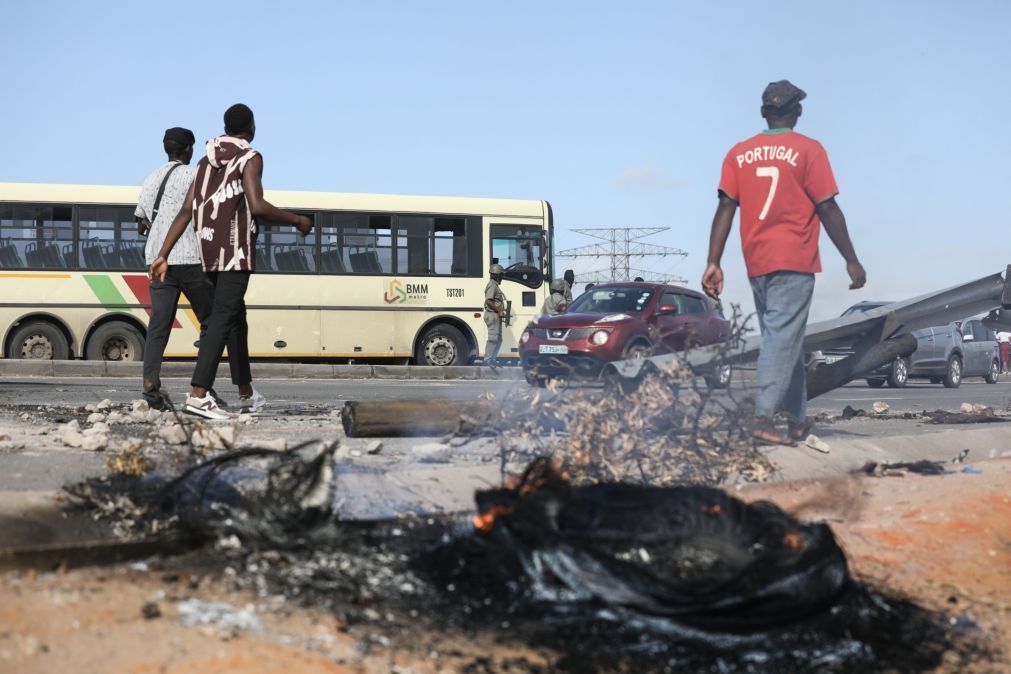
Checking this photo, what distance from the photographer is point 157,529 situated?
330cm

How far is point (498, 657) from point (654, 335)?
3.52 metres

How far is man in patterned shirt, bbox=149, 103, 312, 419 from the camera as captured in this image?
266 inches

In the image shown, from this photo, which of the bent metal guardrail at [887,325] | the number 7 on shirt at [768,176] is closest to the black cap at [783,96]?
the number 7 on shirt at [768,176]

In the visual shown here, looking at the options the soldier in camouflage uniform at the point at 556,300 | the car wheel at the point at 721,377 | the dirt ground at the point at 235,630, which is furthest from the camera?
the soldier in camouflage uniform at the point at 556,300

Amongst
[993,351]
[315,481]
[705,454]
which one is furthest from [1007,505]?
[993,351]

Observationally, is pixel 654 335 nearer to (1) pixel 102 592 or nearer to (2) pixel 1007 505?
(2) pixel 1007 505

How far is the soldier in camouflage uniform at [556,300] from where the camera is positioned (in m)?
19.5

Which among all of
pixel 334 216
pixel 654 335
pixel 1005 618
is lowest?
pixel 1005 618

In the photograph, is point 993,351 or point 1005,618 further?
point 993,351

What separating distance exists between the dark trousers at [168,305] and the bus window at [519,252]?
41.8ft

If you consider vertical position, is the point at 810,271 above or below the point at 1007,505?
above

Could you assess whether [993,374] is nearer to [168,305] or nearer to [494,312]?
[494,312]

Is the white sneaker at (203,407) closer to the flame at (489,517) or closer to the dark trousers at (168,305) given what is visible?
the dark trousers at (168,305)

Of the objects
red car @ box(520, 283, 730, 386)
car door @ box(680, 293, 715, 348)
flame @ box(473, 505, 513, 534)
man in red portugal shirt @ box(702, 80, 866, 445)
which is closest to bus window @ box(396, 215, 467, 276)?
red car @ box(520, 283, 730, 386)
